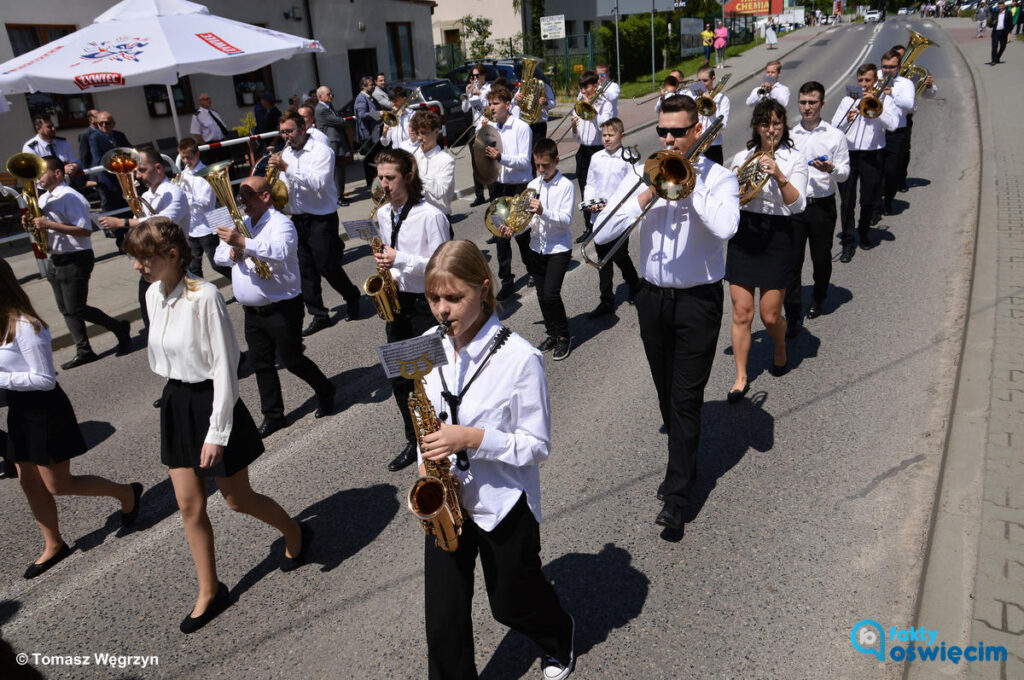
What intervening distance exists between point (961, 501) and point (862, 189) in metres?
5.40

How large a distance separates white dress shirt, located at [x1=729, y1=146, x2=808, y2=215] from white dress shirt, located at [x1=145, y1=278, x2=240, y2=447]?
3.63 meters

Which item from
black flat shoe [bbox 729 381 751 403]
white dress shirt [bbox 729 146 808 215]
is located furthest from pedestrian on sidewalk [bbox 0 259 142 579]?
white dress shirt [bbox 729 146 808 215]

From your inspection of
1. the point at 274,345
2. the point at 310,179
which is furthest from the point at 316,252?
the point at 274,345

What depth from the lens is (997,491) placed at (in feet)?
14.2

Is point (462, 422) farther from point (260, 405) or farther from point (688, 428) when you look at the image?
point (260, 405)

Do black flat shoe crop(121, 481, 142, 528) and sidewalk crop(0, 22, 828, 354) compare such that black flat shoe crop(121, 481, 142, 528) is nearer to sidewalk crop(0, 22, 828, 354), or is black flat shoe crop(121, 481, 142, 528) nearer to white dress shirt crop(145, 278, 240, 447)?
white dress shirt crop(145, 278, 240, 447)

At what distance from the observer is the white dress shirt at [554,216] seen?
6379 millimetres

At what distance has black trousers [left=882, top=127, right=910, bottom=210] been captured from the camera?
9.80 meters

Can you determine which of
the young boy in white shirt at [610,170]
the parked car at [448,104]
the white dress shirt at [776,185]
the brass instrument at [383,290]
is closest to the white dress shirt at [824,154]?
the white dress shirt at [776,185]

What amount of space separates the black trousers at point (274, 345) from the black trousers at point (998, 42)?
28360 millimetres

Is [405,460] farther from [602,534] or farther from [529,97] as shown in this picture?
[529,97]

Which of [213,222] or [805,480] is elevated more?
[213,222]

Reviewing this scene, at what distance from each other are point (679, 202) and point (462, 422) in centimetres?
193

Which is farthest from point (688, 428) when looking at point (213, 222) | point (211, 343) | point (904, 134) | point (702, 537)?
point (904, 134)
